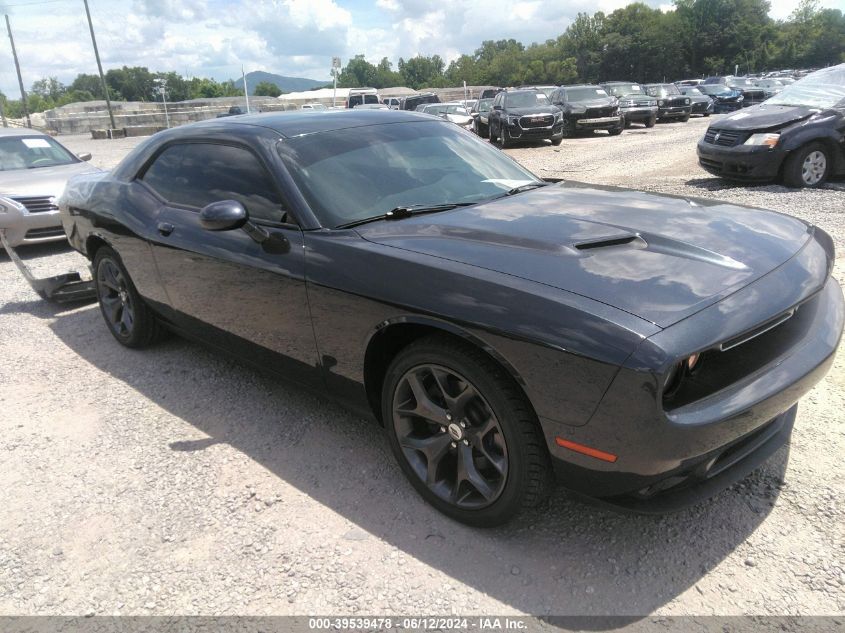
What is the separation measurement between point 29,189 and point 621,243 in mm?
7698

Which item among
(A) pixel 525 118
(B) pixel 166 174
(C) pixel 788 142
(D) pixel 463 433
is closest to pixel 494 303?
(D) pixel 463 433

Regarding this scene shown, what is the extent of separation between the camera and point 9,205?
740cm

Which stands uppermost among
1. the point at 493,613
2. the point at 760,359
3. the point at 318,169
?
the point at 318,169

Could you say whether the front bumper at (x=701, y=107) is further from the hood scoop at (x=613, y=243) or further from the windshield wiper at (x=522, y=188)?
the hood scoop at (x=613, y=243)

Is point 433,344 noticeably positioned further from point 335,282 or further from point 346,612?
point 346,612

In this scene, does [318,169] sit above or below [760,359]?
above

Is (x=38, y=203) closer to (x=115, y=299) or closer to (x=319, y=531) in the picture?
(x=115, y=299)

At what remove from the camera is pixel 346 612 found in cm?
214

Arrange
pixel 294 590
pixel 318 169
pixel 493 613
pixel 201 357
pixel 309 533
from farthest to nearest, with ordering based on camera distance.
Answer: pixel 201 357 → pixel 318 169 → pixel 309 533 → pixel 294 590 → pixel 493 613

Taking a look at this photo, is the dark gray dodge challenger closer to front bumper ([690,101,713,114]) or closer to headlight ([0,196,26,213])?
headlight ([0,196,26,213])

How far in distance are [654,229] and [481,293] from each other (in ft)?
3.00

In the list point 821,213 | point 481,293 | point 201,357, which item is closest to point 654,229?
point 481,293

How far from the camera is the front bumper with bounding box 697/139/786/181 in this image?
855cm

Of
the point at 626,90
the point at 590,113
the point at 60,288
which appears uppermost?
the point at 626,90
